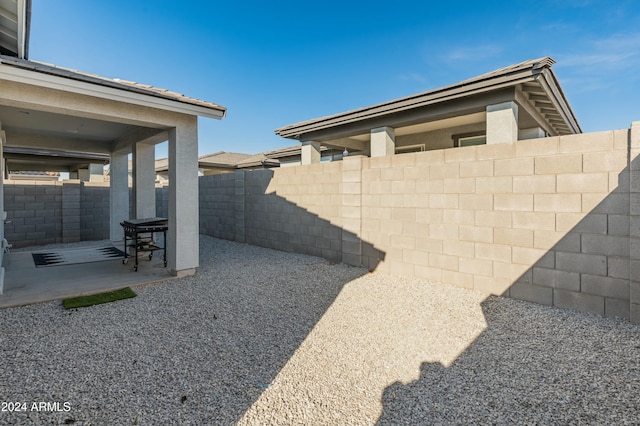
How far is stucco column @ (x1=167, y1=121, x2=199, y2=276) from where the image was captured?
19.2 feet

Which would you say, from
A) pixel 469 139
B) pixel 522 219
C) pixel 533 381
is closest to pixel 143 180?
pixel 522 219

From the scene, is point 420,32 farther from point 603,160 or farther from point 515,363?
point 515,363

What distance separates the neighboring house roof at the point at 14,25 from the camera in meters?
4.79

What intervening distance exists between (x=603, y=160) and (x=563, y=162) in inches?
15.9

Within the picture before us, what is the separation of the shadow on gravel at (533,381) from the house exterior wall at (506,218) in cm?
70

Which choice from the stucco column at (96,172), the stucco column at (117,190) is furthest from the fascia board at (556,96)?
the stucco column at (96,172)

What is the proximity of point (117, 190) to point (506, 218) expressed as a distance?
34.4ft

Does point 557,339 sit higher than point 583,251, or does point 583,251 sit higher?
point 583,251

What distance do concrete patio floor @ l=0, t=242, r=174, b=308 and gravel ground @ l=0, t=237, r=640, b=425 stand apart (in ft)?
1.90

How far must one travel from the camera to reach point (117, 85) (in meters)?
4.82

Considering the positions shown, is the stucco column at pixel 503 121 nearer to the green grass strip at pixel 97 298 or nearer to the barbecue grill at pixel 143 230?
the barbecue grill at pixel 143 230

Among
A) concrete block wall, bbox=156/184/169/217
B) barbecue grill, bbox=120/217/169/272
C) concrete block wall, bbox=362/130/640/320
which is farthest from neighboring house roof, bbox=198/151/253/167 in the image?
concrete block wall, bbox=362/130/640/320

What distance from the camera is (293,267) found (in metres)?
6.91

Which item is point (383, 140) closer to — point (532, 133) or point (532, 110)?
point (532, 110)
